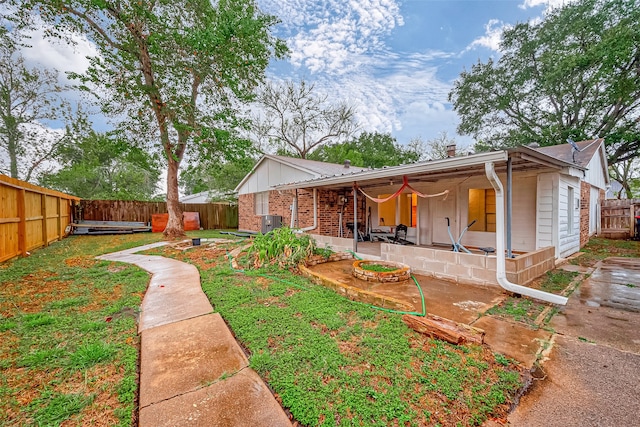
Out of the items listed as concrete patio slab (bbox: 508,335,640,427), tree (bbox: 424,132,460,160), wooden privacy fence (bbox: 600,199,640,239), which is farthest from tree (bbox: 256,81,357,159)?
concrete patio slab (bbox: 508,335,640,427)

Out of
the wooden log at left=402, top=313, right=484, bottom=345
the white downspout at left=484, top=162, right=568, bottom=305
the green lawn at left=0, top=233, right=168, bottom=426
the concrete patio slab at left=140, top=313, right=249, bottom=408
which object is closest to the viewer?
the green lawn at left=0, top=233, right=168, bottom=426

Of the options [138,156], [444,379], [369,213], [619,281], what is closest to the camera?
[444,379]

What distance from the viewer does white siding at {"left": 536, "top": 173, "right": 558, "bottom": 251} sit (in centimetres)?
583

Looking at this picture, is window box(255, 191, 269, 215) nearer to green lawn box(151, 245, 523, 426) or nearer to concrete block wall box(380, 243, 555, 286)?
concrete block wall box(380, 243, 555, 286)

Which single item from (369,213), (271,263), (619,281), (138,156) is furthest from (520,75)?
(138,156)

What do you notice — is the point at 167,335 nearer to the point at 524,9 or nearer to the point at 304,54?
the point at 304,54

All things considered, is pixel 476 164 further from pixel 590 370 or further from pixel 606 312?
pixel 590 370

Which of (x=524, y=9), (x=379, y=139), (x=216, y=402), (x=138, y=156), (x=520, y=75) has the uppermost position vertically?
(x=524, y=9)

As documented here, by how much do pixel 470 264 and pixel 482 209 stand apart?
3.60m

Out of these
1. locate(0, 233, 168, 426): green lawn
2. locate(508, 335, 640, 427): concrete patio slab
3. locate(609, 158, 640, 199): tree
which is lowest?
locate(508, 335, 640, 427): concrete patio slab

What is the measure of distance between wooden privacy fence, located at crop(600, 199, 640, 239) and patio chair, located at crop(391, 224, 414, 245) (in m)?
9.21

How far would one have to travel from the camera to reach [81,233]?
12664 mm

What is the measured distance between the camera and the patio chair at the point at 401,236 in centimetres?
820

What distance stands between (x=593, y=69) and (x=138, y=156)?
79.2 ft
